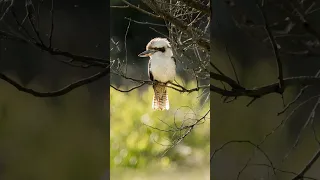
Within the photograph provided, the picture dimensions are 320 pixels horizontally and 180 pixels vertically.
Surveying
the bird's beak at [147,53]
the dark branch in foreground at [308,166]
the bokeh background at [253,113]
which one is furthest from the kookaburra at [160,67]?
the dark branch in foreground at [308,166]

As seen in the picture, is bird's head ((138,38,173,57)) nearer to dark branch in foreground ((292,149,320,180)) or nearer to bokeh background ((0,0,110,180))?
bokeh background ((0,0,110,180))

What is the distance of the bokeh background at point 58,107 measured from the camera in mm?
1181

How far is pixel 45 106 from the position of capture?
120 cm

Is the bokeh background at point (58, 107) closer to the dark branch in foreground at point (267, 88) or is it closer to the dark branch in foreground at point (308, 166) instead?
the dark branch in foreground at point (267, 88)

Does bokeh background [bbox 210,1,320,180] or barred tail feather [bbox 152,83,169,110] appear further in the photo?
barred tail feather [bbox 152,83,169,110]

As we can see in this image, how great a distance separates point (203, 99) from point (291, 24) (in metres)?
0.34

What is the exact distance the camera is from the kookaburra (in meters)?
1.25

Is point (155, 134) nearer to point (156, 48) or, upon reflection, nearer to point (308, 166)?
point (156, 48)

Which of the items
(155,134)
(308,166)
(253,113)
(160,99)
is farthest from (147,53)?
(308,166)

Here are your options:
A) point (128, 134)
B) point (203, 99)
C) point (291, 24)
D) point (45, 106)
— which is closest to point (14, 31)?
point (45, 106)

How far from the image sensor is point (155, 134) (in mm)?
1264

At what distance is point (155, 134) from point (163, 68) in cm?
20

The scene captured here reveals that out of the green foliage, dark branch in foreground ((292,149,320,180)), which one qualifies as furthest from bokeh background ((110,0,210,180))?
dark branch in foreground ((292,149,320,180))

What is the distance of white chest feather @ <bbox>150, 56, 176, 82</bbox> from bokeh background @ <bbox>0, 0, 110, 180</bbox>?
0.49ft
